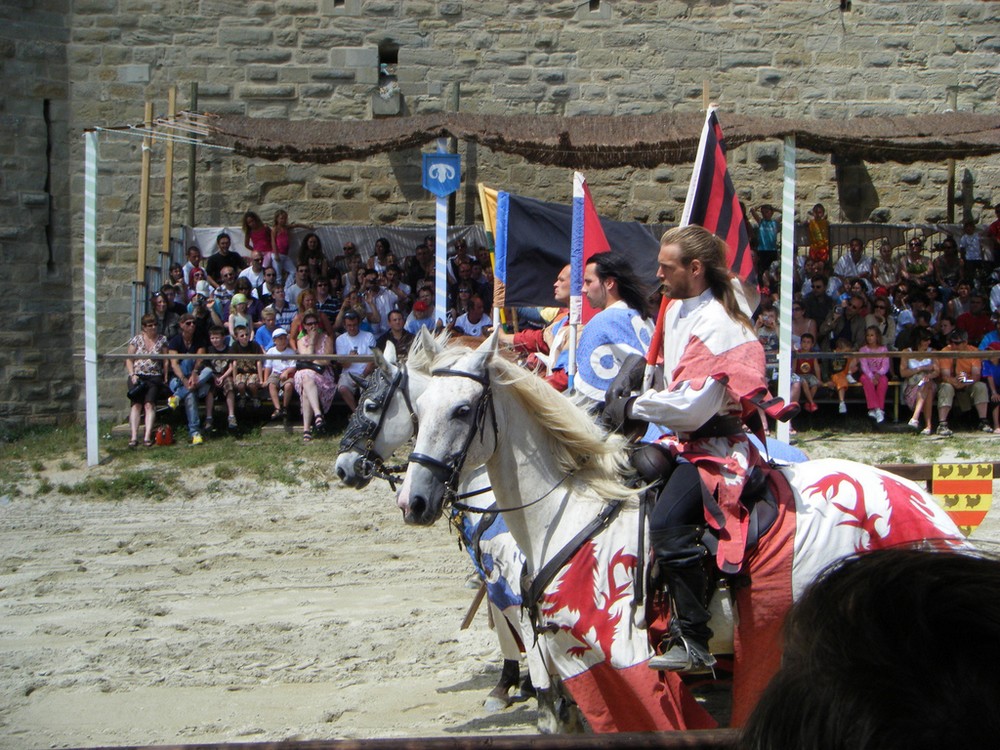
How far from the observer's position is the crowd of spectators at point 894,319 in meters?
11.5

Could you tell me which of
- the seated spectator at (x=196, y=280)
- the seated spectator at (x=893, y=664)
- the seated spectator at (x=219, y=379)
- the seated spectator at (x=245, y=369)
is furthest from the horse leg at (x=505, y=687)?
the seated spectator at (x=196, y=280)

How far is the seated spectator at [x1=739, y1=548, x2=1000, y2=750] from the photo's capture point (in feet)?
2.96

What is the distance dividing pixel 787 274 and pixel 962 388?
2.41 meters

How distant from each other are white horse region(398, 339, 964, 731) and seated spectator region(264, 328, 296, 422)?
746cm

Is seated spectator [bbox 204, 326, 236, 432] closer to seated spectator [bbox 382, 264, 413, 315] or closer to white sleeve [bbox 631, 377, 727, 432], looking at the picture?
seated spectator [bbox 382, 264, 413, 315]

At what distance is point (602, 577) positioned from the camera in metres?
4.08

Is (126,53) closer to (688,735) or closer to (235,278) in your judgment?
(235,278)

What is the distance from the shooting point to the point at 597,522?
4172 millimetres

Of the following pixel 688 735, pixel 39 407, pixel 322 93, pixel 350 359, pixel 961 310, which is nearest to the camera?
pixel 688 735

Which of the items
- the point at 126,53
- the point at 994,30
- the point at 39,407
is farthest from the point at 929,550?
the point at 994,30

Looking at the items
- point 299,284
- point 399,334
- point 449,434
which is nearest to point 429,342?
point 449,434

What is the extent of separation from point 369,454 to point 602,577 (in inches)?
61.2

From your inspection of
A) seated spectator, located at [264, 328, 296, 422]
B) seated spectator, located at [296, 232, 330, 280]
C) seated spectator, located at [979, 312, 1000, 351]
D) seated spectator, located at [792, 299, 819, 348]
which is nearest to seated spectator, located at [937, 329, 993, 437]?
seated spectator, located at [979, 312, 1000, 351]

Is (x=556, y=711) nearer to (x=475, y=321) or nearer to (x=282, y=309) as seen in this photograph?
(x=475, y=321)
